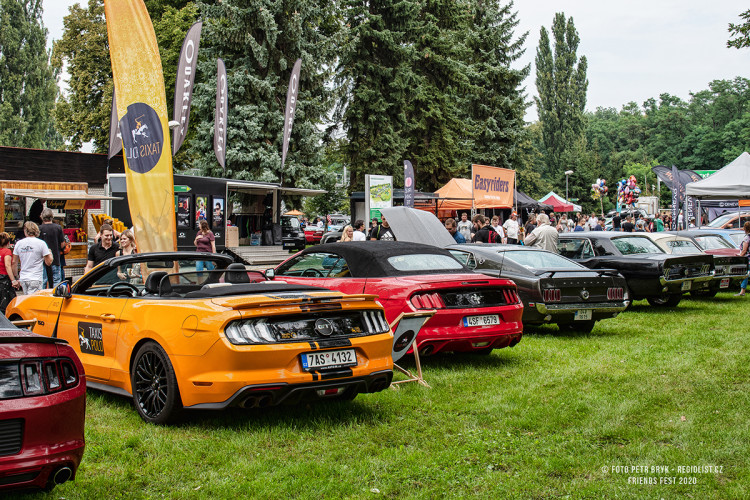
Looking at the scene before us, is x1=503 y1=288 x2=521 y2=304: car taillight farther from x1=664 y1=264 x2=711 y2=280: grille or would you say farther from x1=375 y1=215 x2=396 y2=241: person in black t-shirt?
x1=375 y1=215 x2=396 y2=241: person in black t-shirt

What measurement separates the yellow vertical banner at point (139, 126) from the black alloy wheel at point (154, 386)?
5.27m

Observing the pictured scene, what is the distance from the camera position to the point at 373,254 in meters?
8.12

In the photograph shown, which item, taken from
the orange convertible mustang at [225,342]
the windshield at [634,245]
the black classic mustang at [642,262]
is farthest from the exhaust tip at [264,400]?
the windshield at [634,245]

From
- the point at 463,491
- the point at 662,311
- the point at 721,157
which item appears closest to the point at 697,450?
the point at 463,491

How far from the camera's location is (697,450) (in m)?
4.72

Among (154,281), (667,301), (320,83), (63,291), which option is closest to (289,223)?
(320,83)

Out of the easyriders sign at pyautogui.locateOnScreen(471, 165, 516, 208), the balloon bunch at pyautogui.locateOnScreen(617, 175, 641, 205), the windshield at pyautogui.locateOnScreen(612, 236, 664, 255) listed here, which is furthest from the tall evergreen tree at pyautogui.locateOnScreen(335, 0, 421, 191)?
the balloon bunch at pyautogui.locateOnScreen(617, 175, 641, 205)

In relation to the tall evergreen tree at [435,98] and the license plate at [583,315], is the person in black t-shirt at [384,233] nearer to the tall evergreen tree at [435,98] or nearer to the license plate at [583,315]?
the license plate at [583,315]

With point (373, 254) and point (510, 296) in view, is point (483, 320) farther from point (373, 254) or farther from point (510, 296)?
point (373, 254)

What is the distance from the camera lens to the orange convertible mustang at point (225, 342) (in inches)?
199

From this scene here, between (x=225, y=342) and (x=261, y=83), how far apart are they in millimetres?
28581

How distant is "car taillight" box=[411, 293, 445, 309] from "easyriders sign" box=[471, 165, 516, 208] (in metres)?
12.0

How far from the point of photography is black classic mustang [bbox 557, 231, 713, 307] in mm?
12625

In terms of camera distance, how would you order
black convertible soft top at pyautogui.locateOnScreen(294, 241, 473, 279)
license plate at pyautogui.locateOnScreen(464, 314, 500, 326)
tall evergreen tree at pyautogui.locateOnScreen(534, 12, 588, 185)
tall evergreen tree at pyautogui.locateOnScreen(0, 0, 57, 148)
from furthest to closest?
tall evergreen tree at pyautogui.locateOnScreen(534, 12, 588, 185) → tall evergreen tree at pyautogui.locateOnScreen(0, 0, 57, 148) → black convertible soft top at pyautogui.locateOnScreen(294, 241, 473, 279) → license plate at pyautogui.locateOnScreen(464, 314, 500, 326)
